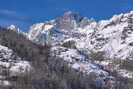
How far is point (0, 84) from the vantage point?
192625mm

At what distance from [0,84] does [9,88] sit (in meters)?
5.94

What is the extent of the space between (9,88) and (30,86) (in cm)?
1146

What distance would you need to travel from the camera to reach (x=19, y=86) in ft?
632

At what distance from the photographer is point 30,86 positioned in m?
197

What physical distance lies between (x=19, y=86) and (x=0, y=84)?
851 centimetres

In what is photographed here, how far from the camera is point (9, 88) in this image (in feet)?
620

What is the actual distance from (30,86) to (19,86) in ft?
19.7

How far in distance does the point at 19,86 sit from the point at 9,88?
5.48 metres
